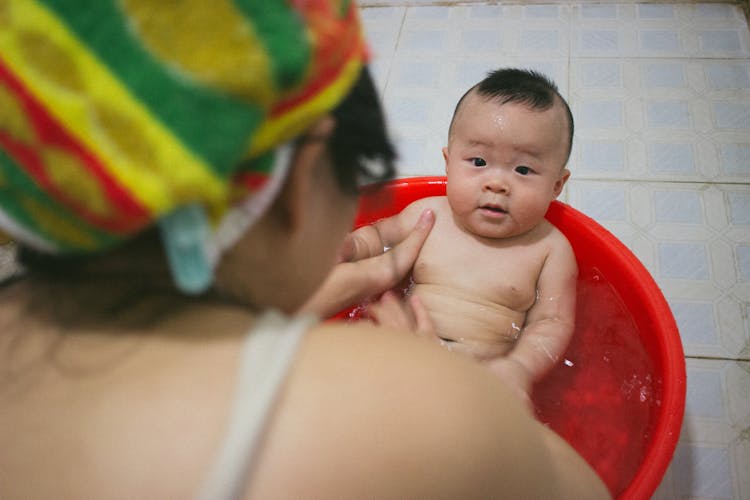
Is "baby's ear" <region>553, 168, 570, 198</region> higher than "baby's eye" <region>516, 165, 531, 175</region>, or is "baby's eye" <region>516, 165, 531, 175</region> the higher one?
"baby's eye" <region>516, 165, 531, 175</region>

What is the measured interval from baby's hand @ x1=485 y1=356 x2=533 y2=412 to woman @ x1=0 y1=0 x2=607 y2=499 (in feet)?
1.35

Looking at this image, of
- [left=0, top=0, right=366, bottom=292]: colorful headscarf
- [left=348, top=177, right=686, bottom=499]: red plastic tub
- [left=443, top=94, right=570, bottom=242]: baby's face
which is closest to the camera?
[left=0, top=0, right=366, bottom=292]: colorful headscarf

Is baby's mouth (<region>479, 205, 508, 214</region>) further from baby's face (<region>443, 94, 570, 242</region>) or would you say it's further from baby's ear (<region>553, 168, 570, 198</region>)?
baby's ear (<region>553, 168, 570, 198</region>)

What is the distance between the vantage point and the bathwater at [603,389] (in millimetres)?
935

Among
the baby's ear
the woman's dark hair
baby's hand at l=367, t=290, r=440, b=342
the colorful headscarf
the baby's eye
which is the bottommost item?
baby's hand at l=367, t=290, r=440, b=342

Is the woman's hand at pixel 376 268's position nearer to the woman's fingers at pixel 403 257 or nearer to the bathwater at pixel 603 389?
the woman's fingers at pixel 403 257

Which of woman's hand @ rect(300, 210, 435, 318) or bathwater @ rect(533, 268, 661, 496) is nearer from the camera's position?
bathwater @ rect(533, 268, 661, 496)

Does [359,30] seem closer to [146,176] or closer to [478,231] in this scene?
[146,176]

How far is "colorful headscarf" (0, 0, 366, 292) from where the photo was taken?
1.01ft

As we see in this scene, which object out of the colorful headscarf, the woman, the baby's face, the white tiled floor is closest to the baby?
the baby's face

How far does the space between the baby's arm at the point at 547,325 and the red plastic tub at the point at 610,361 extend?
5cm

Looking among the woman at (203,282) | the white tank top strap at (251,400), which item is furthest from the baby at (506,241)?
the white tank top strap at (251,400)

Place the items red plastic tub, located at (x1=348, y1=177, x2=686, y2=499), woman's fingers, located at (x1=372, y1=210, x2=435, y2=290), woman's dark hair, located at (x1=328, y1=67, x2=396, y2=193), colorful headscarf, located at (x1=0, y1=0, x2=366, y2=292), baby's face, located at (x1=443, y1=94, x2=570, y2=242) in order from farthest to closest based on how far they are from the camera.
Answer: woman's fingers, located at (x1=372, y1=210, x2=435, y2=290)
baby's face, located at (x1=443, y1=94, x2=570, y2=242)
red plastic tub, located at (x1=348, y1=177, x2=686, y2=499)
woman's dark hair, located at (x1=328, y1=67, x2=396, y2=193)
colorful headscarf, located at (x1=0, y1=0, x2=366, y2=292)

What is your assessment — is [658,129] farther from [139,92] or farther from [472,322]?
[139,92]
